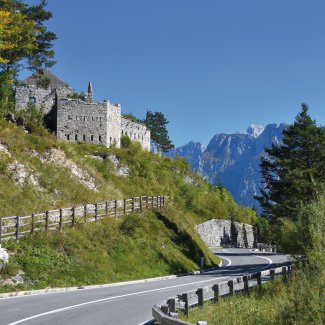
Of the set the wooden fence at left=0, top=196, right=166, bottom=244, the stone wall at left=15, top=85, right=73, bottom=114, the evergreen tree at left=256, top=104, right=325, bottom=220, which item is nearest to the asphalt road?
the wooden fence at left=0, top=196, right=166, bottom=244

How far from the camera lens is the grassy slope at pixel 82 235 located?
24000 millimetres

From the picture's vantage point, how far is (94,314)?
14.9 metres

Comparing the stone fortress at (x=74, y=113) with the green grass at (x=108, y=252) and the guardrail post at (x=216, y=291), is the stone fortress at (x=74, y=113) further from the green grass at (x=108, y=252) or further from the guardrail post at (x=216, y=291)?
the guardrail post at (x=216, y=291)

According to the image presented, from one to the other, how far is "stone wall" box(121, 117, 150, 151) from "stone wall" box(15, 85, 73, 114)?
12.8 metres

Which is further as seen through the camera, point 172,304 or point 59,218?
point 59,218

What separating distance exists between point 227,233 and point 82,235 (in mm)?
47140

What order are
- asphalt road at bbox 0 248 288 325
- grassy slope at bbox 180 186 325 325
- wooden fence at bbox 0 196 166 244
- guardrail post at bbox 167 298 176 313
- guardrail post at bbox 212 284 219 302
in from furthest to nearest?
wooden fence at bbox 0 196 166 244 < guardrail post at bbox 212 284 219 302 < asphalt road at bbox 0 248 288 325 < guardrail post at bbox 167 298 176 313 < grassy slope at bbox 180 186 325 325

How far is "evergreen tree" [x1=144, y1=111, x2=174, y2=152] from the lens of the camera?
11525 cm

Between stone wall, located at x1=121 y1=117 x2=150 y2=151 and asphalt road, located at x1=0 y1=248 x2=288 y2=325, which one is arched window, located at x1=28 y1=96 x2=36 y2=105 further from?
asphalt road, located at x1=0 y1=248 x2=288 y2=325

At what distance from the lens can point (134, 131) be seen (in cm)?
7431

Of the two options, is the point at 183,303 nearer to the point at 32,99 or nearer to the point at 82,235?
the point at 82,235

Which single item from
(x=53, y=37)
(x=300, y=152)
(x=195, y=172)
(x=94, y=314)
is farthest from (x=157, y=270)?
(x=195, y=172)

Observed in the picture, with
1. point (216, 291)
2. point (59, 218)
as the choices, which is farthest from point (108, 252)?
point (216, 291)

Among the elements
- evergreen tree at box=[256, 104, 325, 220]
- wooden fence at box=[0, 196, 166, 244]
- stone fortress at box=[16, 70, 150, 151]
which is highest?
stone fortress at box=[16, 70, 150, 151]
